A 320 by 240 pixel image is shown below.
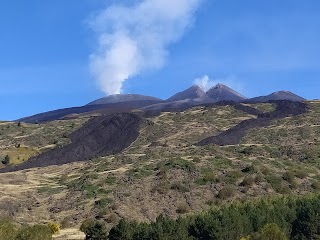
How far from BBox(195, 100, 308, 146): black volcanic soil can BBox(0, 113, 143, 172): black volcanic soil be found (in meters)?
19.3

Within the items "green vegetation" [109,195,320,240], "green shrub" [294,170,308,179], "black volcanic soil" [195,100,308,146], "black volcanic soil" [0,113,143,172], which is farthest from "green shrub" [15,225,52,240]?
"black volcanic soil" [195,100,308,146]

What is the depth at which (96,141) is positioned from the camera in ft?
356

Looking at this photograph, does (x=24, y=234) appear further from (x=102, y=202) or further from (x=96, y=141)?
(x=96, y=141)

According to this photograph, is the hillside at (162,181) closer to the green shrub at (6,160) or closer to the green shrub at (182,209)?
the green shrub at (182,209)

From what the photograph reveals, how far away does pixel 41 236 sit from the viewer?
99.4ft

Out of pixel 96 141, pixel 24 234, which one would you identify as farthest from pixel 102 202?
pixel 96 141

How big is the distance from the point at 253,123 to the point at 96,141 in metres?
36.3

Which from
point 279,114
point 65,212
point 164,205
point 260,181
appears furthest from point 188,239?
point 279,114

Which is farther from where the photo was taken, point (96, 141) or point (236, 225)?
point (96, 141)

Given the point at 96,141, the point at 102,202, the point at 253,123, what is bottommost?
the point at 102,202

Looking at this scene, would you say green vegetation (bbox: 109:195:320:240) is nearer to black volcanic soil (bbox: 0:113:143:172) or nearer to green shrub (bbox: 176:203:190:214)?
green shrub (bbox: 176:203:190:214)

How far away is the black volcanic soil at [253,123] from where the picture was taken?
309ft

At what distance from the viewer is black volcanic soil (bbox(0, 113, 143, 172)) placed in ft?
303

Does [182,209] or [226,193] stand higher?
[226,193]
